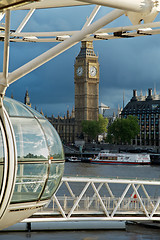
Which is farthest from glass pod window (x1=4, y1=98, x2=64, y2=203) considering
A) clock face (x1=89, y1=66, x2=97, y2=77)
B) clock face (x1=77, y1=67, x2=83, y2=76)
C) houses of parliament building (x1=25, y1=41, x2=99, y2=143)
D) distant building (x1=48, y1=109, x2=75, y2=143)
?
distant building (x1=48, y1=109, x2=75, y2=143)

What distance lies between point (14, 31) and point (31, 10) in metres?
0.51

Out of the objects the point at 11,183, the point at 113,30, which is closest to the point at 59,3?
the point at 113,30

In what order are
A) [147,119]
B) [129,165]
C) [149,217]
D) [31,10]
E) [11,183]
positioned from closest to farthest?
[11,183] → [31,10] → [149,217] → [129,165] → [147,119]

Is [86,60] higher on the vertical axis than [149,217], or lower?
higher

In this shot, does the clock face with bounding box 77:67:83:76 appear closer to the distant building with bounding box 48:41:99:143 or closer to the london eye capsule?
the distant building with bounding box 48:41:99:143

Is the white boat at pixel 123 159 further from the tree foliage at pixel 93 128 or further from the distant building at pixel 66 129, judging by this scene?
the distant building at pixel 66 129

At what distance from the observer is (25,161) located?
5.17 meters

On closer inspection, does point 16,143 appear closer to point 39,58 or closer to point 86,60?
point 39,58

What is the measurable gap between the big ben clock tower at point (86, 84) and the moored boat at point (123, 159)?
33.7 metres

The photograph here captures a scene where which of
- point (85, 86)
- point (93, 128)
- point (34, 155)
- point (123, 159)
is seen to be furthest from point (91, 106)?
point (34, 155)

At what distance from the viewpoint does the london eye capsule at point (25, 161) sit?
16.2 feet

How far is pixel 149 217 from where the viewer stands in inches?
701

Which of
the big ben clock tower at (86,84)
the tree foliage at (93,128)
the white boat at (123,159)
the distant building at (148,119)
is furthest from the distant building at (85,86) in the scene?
the white boat at (123,159)

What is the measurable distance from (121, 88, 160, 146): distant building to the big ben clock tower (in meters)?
7.92
